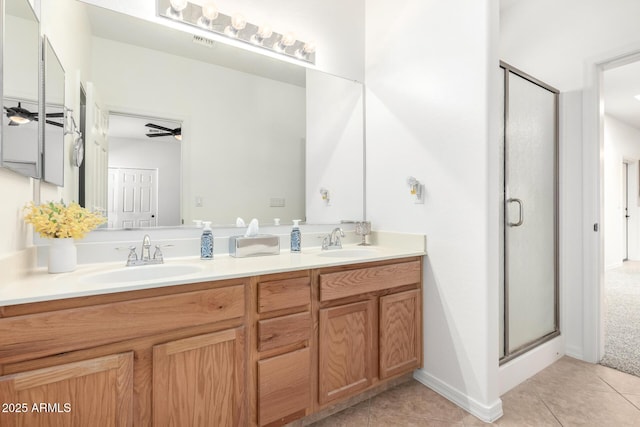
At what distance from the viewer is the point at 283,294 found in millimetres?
1413

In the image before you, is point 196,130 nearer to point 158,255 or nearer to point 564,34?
point 158,255

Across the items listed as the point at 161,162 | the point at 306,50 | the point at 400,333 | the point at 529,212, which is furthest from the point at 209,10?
the point at 529,212

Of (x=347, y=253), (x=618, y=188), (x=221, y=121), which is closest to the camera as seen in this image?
(x=221, y=121)

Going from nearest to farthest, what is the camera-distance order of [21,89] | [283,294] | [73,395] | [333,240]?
[73,395] → [21,89] → [283,294] → [333,240]

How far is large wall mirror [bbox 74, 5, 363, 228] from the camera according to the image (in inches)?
63.2

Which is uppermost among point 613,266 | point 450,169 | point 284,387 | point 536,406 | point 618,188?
point 618,188

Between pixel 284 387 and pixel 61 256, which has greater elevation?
pixel 61 256

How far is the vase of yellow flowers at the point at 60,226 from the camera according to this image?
1211mm

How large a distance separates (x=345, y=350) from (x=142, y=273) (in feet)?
3.45

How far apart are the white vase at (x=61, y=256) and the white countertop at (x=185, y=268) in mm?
32

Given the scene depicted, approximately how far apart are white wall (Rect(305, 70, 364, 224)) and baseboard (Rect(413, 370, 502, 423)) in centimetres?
115

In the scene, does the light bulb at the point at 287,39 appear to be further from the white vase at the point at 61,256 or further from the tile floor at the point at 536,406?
the tile floor at the point at 536,406

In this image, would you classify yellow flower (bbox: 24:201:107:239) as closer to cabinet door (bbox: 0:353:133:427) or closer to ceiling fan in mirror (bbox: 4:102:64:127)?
ceiling fan in mirror (bbox: 4:102:64:127)

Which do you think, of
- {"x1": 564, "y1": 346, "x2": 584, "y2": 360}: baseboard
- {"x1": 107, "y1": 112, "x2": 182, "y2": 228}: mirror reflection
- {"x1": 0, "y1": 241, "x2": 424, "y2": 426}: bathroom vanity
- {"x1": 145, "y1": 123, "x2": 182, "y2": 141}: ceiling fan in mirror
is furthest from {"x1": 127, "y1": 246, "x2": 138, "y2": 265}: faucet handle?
{"x1": 564, "y1": 346, "x2": 584, "y2": 360}: baseboard
